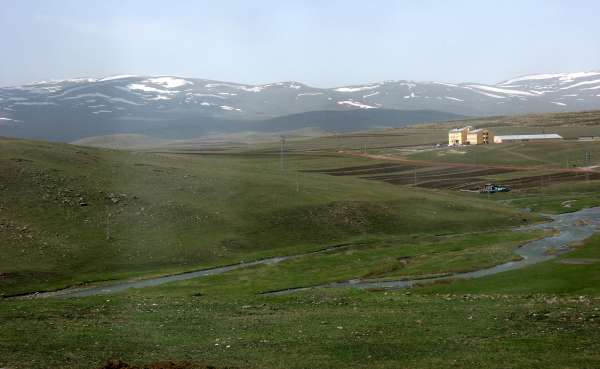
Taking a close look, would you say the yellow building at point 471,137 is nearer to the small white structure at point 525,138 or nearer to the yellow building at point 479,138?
the yellow building at point 479,138

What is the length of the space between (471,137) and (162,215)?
143m

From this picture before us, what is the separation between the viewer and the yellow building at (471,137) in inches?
7559

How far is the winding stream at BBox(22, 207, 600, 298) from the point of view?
45.7 meters

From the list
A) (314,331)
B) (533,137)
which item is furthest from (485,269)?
(533,137)

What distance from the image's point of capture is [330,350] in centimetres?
2147

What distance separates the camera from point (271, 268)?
5472 centimetres

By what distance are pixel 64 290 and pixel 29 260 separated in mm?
7139

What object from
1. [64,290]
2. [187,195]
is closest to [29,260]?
[64,290]

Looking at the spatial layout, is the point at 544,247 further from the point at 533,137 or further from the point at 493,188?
the point at 533,137

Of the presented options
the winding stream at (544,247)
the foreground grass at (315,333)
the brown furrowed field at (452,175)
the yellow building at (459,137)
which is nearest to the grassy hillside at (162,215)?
the winding stream at (544,247)

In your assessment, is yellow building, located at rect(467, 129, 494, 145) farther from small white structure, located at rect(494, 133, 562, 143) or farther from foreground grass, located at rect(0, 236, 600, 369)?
foreground grass, located at rect(0, 236, 600, 369)

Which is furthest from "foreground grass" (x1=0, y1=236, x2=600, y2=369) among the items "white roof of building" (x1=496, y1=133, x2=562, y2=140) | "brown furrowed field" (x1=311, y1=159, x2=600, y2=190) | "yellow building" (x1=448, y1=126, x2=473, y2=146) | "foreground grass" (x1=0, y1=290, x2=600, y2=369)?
"yellow building" (x1=448, y1=126, x2=473, y2=146)

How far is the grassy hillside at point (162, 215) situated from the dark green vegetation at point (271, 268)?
0.23 meters

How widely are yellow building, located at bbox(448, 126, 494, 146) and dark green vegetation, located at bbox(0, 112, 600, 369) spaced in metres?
74.9
